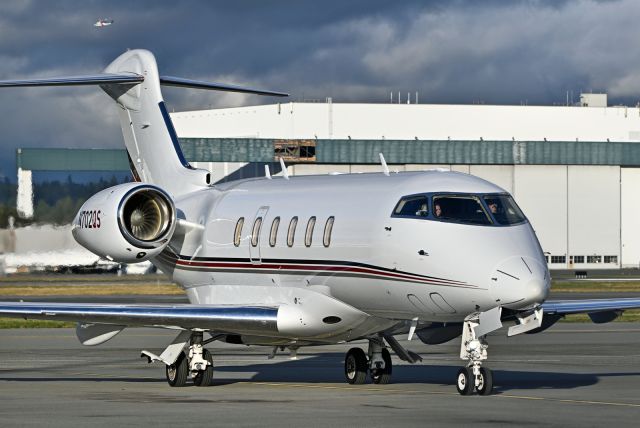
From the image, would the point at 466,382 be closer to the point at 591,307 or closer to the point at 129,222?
the point at 591,307

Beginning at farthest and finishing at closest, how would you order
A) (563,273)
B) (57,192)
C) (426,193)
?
(563,273)
(57,192)
(426,193)

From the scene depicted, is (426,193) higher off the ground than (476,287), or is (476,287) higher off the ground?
(426,193)

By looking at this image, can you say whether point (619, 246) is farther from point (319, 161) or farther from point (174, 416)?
point (174, 416)

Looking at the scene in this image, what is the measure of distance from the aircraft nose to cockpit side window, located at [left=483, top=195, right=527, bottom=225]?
2.88ft

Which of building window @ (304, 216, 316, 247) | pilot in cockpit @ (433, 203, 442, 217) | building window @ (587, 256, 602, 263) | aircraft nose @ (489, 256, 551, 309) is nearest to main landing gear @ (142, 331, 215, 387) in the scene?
building window @ (304, 216, 316, 247)

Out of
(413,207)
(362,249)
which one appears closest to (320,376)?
(362,249)

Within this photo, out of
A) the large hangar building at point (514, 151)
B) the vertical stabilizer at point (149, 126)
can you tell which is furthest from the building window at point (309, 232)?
the large hangar building at point (514, 151)

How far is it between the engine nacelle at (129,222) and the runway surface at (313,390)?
236 cm

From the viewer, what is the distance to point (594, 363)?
26453mm

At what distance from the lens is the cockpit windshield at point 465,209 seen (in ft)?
60.0

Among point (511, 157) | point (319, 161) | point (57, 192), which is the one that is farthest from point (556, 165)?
point (57, 192)

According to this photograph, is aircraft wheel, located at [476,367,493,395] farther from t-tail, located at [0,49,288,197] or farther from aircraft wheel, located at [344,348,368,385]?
t-tail, located at [0,49,288,197]

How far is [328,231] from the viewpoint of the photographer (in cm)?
2044

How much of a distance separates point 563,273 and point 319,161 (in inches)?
783
